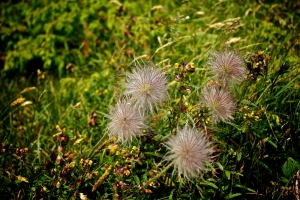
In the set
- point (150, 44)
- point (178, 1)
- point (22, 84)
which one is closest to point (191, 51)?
point (150, 44)

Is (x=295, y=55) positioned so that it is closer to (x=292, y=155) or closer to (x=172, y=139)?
(x=292, y=155)

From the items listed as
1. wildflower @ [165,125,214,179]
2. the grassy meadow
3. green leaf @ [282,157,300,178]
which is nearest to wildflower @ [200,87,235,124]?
the grassy meadow

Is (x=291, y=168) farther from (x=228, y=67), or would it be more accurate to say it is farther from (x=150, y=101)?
(x=150, y=101)

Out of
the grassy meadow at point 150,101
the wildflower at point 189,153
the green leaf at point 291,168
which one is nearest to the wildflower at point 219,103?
the grassy meadow at point 150,101

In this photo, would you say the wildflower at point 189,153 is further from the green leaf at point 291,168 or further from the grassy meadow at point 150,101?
the green leaf at point 291,168

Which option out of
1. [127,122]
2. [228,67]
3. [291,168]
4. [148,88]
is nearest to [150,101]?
[148,88]
